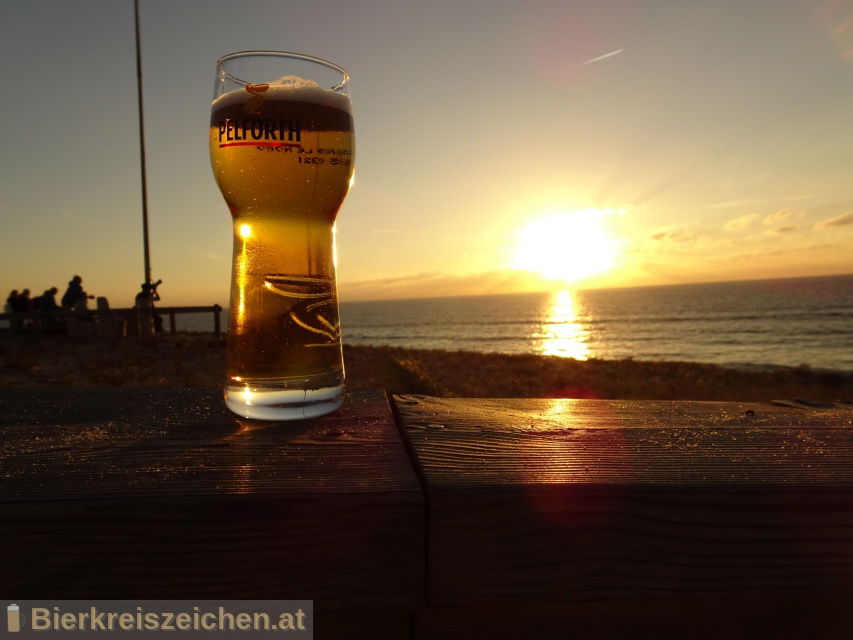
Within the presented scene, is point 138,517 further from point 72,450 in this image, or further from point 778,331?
point 778,331

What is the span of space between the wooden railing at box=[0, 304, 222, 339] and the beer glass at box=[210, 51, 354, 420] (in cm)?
1223

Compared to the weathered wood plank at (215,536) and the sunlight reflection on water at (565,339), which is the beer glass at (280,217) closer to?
the weathered wood plank at (215,536)

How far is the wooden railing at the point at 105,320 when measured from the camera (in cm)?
1155

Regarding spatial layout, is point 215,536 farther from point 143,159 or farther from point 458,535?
point 143,159

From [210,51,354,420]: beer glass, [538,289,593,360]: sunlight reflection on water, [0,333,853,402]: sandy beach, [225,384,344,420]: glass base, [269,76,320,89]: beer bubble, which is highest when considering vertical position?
[269,76,320,89]: beer bubble

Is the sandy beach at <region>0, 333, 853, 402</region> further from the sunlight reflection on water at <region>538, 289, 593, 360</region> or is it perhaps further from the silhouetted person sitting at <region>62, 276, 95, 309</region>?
the sunlight reflection on water at <region>538, 289, 593, 360</region>

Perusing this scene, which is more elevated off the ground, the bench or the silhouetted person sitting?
the silhouetted person sitting

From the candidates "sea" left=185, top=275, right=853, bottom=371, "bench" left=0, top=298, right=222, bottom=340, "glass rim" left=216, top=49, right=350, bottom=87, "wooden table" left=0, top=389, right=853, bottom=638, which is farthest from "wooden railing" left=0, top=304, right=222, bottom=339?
"sea" left=185, top=275, right=853, bottom=371

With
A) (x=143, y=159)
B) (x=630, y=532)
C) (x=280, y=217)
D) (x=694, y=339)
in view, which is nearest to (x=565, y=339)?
(x=694, y=339)

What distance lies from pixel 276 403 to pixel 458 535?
0.51m

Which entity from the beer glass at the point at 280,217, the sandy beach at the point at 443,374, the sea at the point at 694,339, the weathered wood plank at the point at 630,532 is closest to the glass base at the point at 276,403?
the beer glass at the point at 280,217

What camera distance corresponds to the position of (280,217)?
1.04 m

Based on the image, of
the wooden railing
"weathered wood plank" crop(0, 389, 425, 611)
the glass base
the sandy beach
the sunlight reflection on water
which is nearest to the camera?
"weathered wood plank" crop(0, 389, 425, 611)

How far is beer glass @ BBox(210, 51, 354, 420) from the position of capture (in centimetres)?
98
